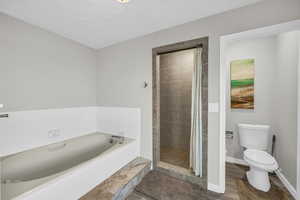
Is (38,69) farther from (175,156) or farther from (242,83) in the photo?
(242,83)

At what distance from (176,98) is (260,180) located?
1.92 m

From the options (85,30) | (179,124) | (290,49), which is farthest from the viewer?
(179,124)

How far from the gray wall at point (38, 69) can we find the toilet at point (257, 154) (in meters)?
3.08

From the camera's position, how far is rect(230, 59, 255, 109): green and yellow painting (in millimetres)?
2124

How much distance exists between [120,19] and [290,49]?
2514 mm

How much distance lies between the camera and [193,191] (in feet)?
4.93

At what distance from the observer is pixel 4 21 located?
4.72 feet

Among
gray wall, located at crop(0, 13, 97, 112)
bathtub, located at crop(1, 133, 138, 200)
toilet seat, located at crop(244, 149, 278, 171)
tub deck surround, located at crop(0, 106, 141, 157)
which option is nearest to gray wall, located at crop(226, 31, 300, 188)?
toilet seat, located at crop(244, 149, 278, 171)

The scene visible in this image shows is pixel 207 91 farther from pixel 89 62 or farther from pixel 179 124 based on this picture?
pixel 89 62

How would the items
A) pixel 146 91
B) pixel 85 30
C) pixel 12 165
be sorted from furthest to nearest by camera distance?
pixel 146 91 < pixel 85 30 < pixel 12 165

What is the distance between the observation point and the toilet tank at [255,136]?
6.33 ft

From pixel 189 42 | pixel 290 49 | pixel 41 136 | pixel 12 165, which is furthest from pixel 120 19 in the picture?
pixel 290 49

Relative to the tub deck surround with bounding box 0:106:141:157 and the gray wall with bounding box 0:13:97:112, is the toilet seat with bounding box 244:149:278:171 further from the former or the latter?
the gray wall with bounding box 0:13:97:112

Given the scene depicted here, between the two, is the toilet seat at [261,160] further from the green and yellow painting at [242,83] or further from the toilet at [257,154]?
the green and yellow painting at [242,83]
